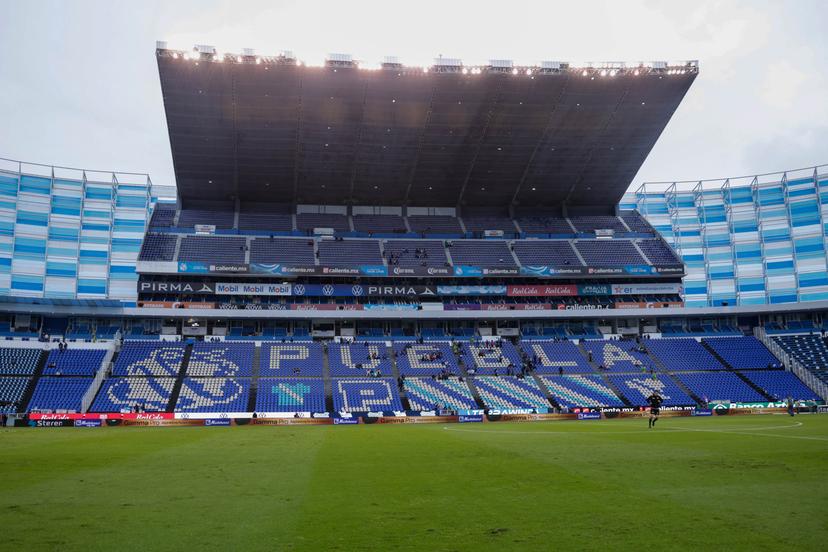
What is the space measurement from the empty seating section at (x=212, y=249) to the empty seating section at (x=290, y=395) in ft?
51.4

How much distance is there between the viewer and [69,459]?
18.8m

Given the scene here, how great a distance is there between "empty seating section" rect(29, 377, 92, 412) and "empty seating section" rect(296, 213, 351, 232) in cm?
2816

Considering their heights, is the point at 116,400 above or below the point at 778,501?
above

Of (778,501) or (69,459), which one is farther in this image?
(69,459)

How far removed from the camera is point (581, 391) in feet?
187

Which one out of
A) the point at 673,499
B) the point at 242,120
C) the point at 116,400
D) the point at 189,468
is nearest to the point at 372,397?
the point at 116,400

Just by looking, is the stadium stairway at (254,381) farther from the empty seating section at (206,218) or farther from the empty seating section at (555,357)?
the empty seating section at (555,357)

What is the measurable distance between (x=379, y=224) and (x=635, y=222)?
32.7 m

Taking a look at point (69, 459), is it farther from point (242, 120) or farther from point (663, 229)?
point (663, 229)

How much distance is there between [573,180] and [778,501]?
215 ft

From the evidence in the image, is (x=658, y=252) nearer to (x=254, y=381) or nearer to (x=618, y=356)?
(x=618, y=356)

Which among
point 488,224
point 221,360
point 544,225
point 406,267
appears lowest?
point 221,360

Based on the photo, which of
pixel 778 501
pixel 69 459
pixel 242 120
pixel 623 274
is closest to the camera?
pixel 778 501

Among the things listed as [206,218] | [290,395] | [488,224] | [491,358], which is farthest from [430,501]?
[488,224]
